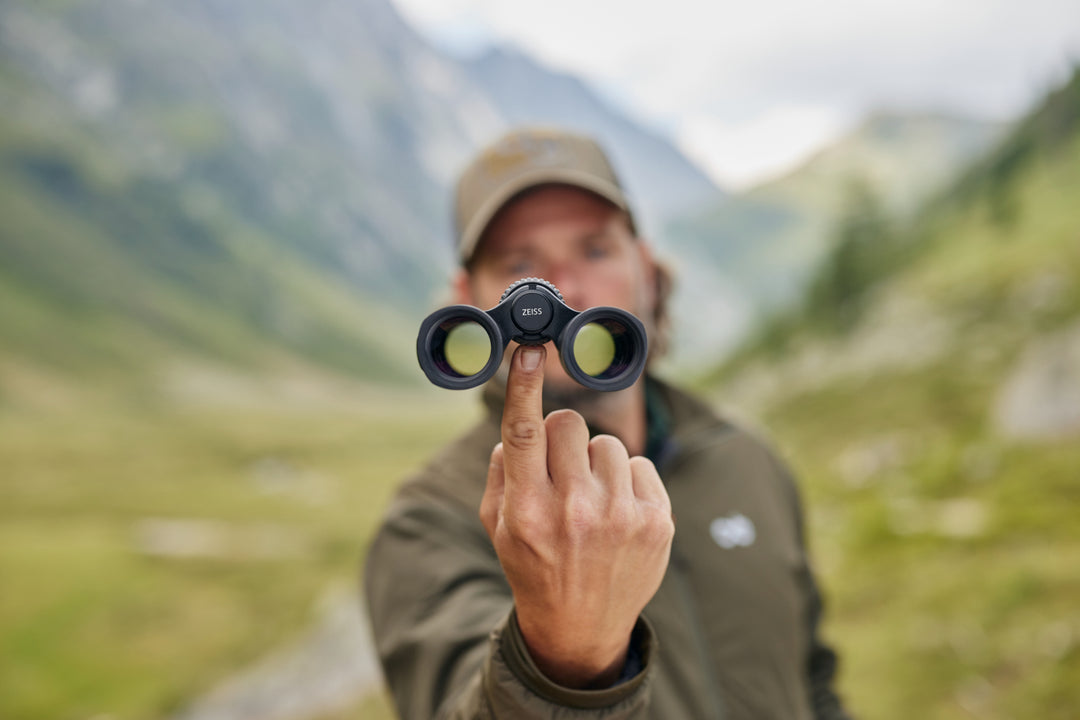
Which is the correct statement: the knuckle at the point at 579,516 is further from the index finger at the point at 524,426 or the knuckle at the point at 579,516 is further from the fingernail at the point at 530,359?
the fingernail at the point at 530,359

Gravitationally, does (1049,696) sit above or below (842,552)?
below

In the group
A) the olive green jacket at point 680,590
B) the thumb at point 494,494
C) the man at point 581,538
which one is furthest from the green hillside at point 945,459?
the thumb at point 494,494

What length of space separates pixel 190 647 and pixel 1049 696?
135ft

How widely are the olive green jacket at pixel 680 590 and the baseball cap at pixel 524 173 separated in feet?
5.01

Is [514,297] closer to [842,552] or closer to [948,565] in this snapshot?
[948,565]

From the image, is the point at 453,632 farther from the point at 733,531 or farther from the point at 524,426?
the point at 733,531

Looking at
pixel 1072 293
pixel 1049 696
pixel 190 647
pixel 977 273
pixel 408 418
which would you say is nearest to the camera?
pixel 1049 696

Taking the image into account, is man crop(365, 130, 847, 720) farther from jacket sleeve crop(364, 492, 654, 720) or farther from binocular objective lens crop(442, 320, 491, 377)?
binocular objective lens crop(442, 320, 491, 377)

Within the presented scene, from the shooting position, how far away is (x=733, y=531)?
491 centimetres

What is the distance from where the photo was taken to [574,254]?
5129 millimetres

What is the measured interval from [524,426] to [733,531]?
2.81m

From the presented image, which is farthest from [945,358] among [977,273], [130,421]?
[130,421]

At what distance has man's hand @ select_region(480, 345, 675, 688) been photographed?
2.64 m

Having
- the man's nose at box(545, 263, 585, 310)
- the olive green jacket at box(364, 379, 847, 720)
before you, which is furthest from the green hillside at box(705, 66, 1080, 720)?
the man's nose at box(545, 263, 585, 310)
